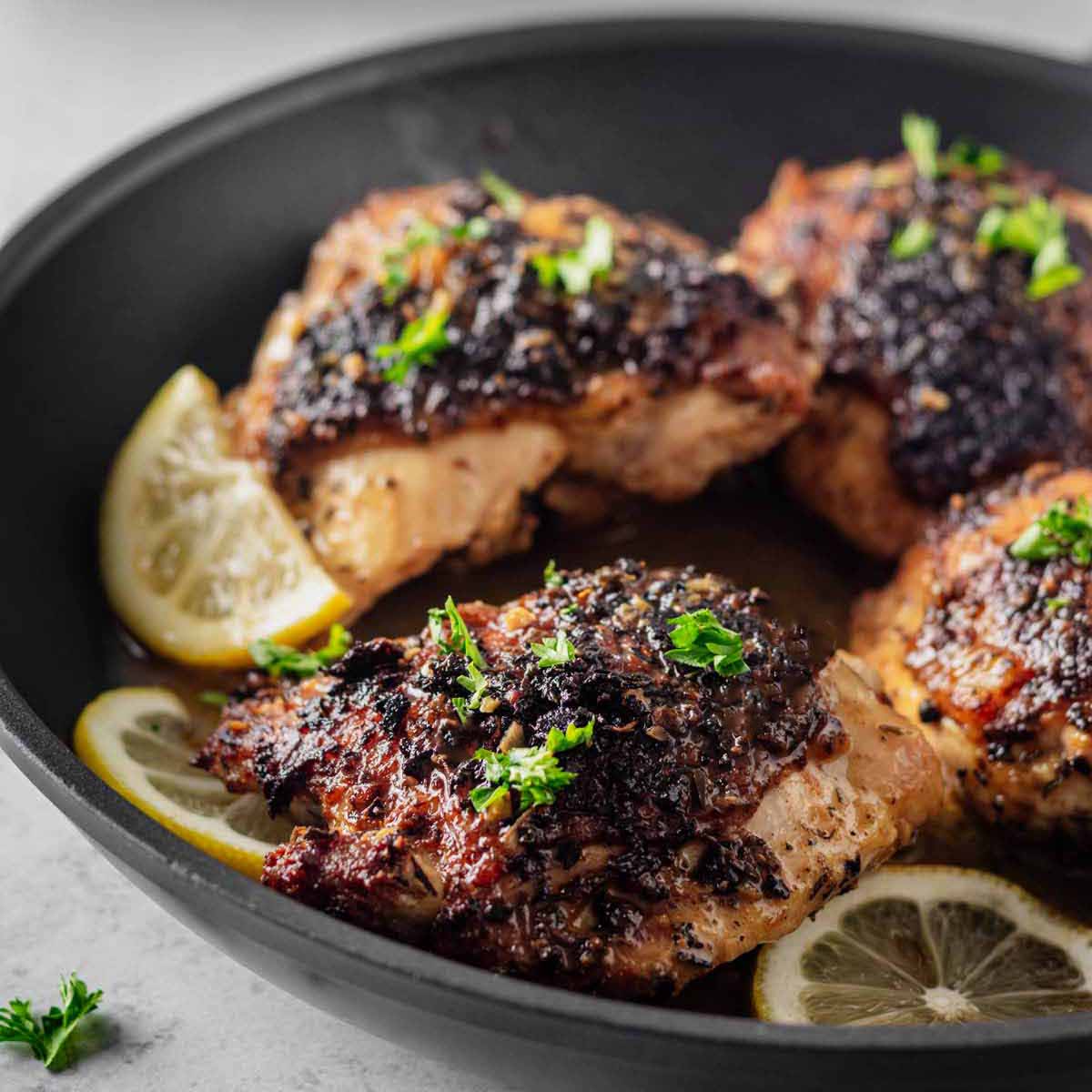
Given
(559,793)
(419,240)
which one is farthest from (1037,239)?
(559,793)

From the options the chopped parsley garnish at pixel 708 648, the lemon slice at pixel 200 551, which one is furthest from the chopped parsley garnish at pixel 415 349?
the chopped parsley garnish at pixel 708 648

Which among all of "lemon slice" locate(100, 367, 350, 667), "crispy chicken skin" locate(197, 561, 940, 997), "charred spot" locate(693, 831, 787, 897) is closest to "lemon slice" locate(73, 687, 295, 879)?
"crispy chicken skin" locate(197, 561, 940, 997)

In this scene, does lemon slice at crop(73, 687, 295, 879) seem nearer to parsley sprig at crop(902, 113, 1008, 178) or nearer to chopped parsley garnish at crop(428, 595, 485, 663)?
chopped parsley garnish at crop(428, 595, 485, 663)

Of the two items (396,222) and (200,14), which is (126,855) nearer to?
(396,222)

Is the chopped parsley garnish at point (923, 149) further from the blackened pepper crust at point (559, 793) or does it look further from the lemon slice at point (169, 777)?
the lemon slice at point (169, 777)

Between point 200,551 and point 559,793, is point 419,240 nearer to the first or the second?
point 200,551

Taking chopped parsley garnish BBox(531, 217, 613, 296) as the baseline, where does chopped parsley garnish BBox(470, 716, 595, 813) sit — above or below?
below
